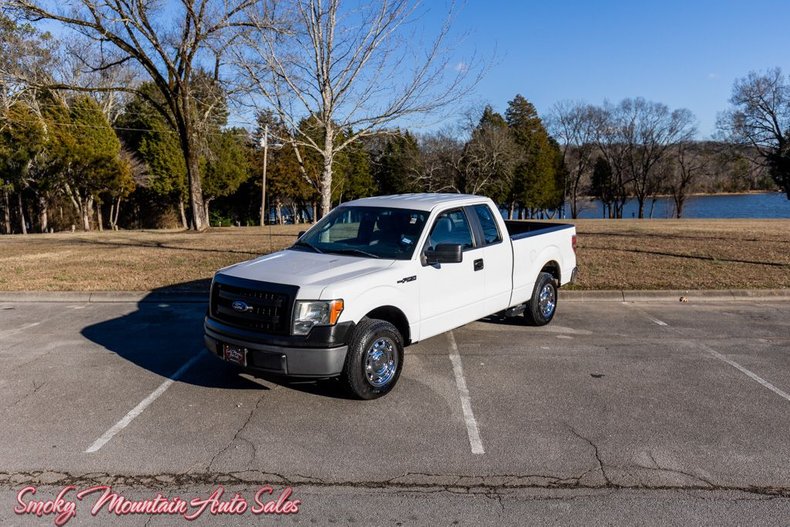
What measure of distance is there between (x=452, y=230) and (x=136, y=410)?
3.55m

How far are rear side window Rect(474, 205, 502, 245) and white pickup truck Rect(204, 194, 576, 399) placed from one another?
13 mm

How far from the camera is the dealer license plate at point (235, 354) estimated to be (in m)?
4.97

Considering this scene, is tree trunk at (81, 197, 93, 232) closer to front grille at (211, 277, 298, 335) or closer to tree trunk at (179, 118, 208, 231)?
tree trunk at (179, 118, 208, 231)

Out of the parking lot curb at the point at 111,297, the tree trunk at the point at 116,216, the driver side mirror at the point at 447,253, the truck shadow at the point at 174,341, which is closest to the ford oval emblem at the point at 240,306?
the truck shadow at the point at 174,341

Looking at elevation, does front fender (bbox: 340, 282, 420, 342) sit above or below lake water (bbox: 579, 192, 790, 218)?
below

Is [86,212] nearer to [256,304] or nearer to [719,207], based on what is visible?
[256,304]

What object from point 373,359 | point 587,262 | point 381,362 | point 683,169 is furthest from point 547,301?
point 683,169

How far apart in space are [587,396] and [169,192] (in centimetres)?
4037

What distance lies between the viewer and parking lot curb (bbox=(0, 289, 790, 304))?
978cm

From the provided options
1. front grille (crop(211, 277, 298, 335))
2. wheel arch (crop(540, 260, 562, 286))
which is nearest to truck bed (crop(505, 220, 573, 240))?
wheel arch (crop(540, 260, 562, 286))

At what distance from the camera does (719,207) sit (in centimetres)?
7112

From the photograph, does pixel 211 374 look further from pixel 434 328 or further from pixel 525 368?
pixel 525 368

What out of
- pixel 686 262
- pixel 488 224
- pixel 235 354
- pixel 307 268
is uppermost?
pixel 488 224

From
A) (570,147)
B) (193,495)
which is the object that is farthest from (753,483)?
(570,147)
